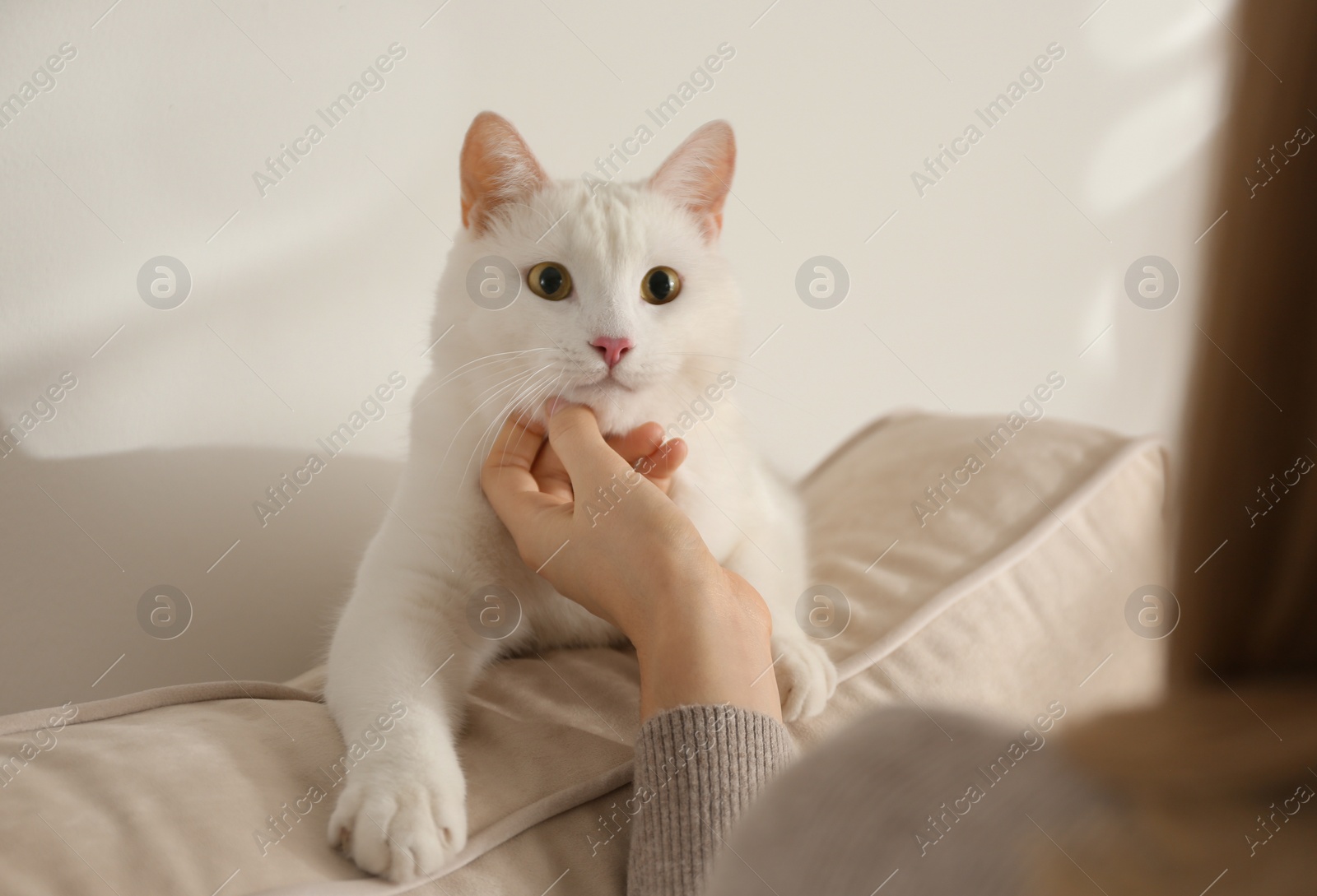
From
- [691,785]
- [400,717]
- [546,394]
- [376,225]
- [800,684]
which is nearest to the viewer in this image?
[691,785]

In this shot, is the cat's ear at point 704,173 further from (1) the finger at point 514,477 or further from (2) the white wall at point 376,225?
(2) the white wall at point 376,225

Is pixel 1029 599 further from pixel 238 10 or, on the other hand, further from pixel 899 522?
pixel 238 10

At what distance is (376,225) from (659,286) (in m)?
0.88

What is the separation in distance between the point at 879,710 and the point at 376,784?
64 cm

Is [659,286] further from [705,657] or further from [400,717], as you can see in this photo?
[400,717]

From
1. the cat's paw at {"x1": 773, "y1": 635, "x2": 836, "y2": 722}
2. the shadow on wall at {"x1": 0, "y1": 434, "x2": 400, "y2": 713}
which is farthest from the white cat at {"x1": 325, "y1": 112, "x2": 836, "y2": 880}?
the shadow on wall at {"x1": 0, "y1": 434, "x2": 400, "y2": 713}

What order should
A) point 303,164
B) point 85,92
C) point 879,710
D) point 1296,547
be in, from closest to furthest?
1. point 1296,547
2. point 879,710
3. point 85,92
4. point 303,164

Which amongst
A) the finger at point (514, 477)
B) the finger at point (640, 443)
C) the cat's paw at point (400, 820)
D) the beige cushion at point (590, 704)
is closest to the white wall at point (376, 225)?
the beige cushion at point (590, 704)

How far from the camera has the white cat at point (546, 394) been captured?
117 centimetres

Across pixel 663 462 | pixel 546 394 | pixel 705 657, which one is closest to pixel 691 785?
pixel 705 657

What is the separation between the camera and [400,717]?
3.33ft

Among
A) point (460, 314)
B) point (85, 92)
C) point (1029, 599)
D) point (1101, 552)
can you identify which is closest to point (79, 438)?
point (85, 92)

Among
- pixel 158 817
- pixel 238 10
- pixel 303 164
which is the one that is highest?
pixel 238 10

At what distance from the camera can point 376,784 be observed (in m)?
0.89
